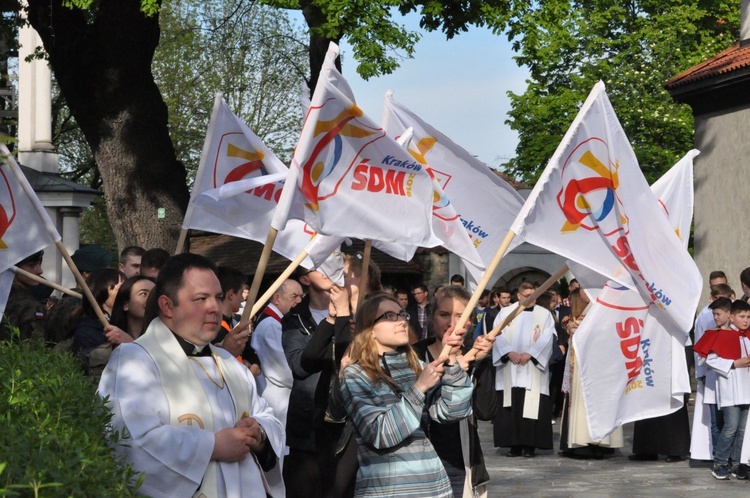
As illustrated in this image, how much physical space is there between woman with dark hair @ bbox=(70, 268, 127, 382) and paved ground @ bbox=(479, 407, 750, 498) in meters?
5.27

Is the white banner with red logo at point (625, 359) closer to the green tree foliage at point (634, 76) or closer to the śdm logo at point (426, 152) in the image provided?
the śdm logo at point (426, 152)

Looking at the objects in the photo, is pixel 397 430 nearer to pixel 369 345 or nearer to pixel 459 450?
pixel 369 345

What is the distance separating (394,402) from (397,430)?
209 mm

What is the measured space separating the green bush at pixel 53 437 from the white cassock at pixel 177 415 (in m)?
0.15

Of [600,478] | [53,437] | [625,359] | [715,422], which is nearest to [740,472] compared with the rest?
[715,422]

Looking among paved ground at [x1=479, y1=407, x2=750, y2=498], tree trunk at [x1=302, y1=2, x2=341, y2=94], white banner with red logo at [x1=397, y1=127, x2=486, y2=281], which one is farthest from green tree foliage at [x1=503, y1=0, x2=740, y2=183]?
white banner with red logo at [x1=397, y1=127, x2=486, y2=281]

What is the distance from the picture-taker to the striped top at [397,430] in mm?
6039

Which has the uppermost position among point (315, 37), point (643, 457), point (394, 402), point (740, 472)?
point (315, 37)

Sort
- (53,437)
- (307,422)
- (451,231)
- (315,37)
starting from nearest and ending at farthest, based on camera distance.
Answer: (53,437), (307,422), (451,231), (315,37)

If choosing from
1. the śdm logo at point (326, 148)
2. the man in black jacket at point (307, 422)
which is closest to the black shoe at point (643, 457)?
the man in black jacket at point (307, 422)

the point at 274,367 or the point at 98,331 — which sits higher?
the point at 98,331

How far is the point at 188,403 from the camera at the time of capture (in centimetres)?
493

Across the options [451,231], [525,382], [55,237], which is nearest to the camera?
[55,237]

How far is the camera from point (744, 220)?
29594 millimetres
